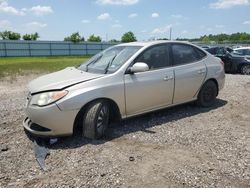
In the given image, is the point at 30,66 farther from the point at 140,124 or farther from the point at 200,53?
the point at 140,124

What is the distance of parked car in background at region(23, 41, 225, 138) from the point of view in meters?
4.20

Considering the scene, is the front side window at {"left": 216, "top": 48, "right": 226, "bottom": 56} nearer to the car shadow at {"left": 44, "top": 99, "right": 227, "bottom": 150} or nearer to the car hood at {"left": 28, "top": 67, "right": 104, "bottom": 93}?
the car shadow at {"left": 44, "top": 99, "right": 227, "bottom": 150}

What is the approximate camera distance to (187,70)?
5777 mm

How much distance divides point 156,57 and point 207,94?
188 cm

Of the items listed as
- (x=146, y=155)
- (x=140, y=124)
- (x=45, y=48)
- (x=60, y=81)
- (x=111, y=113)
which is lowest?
(x=146, y=155)

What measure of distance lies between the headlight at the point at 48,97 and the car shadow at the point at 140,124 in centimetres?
73

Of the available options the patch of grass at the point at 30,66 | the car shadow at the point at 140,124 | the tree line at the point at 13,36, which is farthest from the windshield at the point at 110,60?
the tree line at the point at 13,36

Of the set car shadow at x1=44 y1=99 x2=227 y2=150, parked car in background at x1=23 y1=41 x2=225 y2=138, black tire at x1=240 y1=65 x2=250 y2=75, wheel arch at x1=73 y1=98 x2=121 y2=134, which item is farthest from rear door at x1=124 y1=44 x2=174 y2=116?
black tire at x1=240 y1=65 x2=250 y2=75

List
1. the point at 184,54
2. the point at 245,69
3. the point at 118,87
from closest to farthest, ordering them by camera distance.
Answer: the point at 118,87, the point at 184,54, the point at 245,69

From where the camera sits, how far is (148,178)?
11.0ft

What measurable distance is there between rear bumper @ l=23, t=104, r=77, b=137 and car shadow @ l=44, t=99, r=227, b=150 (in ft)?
0.78

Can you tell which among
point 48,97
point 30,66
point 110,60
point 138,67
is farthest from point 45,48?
point 48,97

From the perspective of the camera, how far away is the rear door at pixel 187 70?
18.5 feet

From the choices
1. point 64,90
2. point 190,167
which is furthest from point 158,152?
point 64,90
